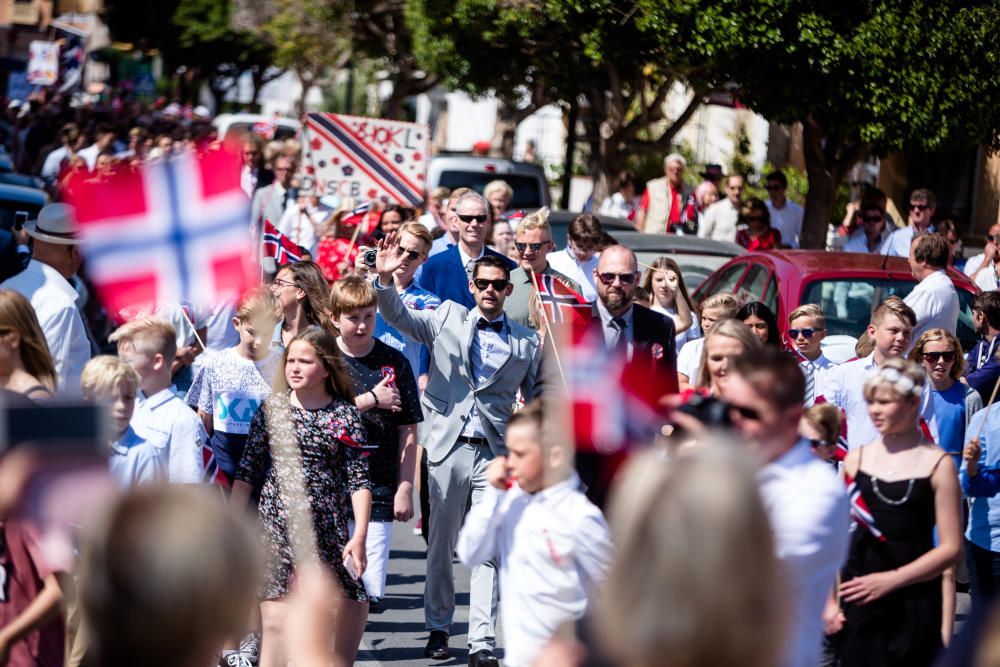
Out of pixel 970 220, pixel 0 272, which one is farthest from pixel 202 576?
pixel 970 220

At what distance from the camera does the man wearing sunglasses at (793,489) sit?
4.03 meters

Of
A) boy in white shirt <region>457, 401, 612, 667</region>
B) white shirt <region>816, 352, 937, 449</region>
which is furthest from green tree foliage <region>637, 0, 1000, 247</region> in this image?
boy in white shirt <region>457, 401, 612, 667</region>

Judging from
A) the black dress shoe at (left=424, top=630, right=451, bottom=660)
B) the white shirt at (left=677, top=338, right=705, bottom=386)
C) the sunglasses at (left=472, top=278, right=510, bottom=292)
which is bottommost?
the black dress shoe at (left=424, top=630, right=451, bottom=660)

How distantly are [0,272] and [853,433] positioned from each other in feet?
21.2

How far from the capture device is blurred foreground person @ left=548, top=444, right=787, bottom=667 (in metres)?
2.49

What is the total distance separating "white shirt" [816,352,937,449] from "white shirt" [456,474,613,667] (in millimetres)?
2485

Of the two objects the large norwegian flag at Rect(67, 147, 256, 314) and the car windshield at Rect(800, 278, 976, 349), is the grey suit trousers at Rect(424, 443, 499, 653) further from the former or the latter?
the car windshield at Rect(800, 278, 976, 349)

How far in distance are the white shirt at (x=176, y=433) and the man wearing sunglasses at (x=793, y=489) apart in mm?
2360

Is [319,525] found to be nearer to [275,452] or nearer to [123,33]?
[275,452]

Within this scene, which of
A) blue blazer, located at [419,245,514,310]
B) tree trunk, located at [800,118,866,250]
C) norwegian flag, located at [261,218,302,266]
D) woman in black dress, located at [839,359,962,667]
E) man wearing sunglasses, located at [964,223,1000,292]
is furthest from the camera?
tree trunk, located at [800,118,866,250]

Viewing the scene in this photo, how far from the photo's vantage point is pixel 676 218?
1766cm

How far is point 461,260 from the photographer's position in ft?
29.9

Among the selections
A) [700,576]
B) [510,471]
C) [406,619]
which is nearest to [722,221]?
[406,619]

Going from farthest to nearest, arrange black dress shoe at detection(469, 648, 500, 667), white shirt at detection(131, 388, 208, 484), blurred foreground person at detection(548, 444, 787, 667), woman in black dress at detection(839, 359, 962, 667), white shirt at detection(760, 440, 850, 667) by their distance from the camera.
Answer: black dress shoe at detection(469, 648, 500, 667), white shirt at detection(131, 388, 208, 484), woman in black dress at detection(839, 359, 962, 667), white shirt at detection(760, 440, 850, 667), blurred foreground person at detection(548, 444, 787, 667)
